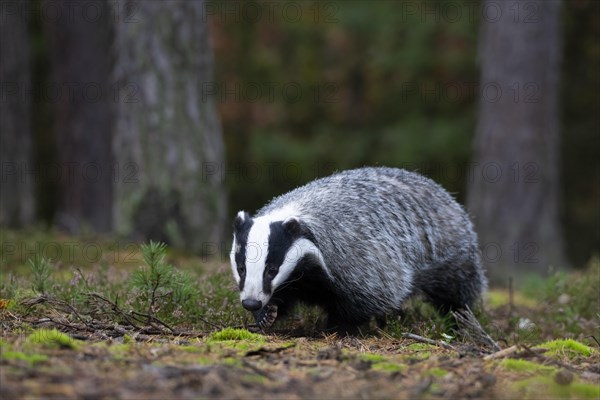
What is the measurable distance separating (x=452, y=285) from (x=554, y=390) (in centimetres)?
322

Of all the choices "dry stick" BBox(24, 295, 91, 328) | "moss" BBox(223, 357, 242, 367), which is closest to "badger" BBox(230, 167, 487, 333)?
"dry stick" BBox(24, 295, 91, 328)

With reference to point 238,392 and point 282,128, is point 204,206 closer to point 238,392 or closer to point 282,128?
point 238,392

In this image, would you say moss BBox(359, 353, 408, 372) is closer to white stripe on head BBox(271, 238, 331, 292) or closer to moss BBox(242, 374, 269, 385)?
moss BBox(242, 374, 269, 385)

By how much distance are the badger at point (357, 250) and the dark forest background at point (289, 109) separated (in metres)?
3.69

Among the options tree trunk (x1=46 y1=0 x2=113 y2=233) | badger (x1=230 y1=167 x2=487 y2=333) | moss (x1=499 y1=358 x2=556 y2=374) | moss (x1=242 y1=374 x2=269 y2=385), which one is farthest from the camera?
tree trunk (x1=46 y1=0 x2=113 y2=233)

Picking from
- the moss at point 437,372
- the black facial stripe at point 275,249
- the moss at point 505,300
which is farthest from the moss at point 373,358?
the moss at point 505,300

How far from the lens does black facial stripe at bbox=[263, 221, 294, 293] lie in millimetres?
5785

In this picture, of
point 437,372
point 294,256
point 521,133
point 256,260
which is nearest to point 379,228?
point 294,256

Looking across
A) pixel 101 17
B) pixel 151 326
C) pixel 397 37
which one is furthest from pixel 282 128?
pixel 151 326

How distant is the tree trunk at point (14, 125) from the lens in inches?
568

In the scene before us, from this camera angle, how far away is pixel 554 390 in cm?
408

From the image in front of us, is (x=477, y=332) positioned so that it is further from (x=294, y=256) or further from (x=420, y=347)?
(x=294, y=256)

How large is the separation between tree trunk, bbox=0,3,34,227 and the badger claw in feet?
29.9

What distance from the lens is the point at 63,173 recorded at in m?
17.5
